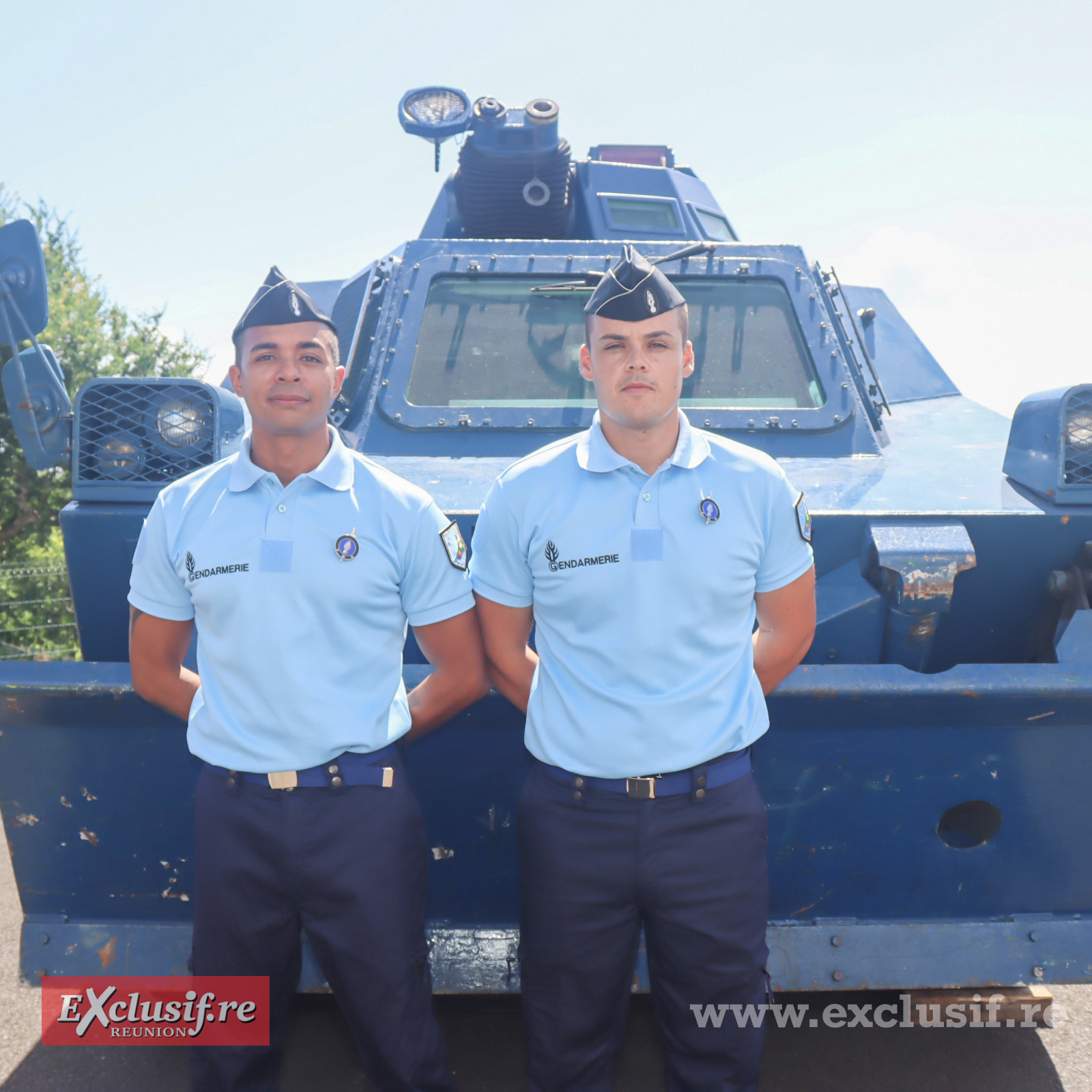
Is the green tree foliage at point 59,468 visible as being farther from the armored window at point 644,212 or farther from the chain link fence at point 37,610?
the armored window at point 644,212

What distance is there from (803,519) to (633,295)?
612mm

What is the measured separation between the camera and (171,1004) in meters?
2.84

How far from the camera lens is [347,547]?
212 centimetres

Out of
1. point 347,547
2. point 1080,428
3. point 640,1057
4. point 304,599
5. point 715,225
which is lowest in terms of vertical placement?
point 640,1057

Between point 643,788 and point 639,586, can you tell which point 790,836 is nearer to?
point 643,788

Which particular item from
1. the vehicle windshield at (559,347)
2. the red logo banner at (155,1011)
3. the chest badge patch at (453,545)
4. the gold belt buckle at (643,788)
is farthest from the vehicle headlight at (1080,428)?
the red logo banner at (155,1011)

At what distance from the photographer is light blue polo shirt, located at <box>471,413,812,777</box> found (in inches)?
81.5

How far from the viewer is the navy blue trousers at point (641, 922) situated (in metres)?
2.08

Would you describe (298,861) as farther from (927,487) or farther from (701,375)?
(701,375)

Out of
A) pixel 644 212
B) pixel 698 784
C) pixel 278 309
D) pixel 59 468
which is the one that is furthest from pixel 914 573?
pixel 59 468

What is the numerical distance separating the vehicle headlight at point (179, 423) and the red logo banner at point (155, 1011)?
1.45 meters

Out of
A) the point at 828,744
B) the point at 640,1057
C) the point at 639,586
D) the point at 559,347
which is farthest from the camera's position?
the point at 559,347

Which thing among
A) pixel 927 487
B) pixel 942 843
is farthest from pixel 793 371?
pixel 942 843

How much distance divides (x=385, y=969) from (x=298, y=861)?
0.31 m
